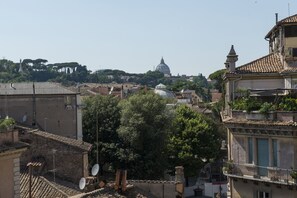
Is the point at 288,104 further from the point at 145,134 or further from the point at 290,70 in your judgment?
the point at 145,134

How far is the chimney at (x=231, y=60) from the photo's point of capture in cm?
2842

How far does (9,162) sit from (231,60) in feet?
45.6

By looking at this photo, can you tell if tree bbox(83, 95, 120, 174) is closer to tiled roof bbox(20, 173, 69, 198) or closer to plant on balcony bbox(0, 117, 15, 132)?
tiled roof bbox(20, 173, 69, 198)

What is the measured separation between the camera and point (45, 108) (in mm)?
43625

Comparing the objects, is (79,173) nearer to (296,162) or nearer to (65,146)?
(65,146)

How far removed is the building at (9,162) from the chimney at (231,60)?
13109 mm

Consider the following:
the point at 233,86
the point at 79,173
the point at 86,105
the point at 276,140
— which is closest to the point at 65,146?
the point at 79,173

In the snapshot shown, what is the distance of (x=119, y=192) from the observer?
22203mm

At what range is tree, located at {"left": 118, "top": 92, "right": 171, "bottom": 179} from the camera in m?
46.0

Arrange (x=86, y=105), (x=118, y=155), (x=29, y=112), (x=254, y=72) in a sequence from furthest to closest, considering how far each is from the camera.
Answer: (x=86, y=105)
(x=118, y=155)
(x=29, y=112)
(x=254, y=72)

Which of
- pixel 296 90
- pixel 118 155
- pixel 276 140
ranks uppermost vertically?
pixel 296 90

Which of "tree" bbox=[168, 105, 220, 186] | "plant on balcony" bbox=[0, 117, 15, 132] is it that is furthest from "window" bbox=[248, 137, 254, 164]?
"tree" bbox=[168, 105, 220, 186]

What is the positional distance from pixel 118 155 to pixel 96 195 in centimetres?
2556

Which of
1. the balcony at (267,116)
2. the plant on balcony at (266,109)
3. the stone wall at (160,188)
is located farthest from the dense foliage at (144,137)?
the plant on balcony at (266,109)
